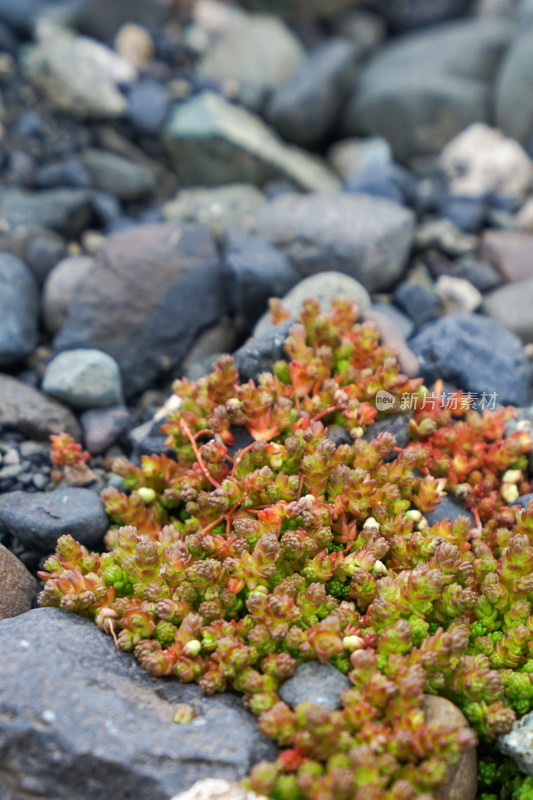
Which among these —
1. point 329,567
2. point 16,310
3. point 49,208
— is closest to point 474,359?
point 329,567

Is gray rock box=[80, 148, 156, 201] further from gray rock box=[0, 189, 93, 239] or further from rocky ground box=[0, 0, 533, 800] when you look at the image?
gray rock box=[0, 189, 93, 239]

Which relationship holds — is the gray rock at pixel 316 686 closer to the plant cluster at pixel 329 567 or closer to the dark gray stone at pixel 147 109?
the plant cluster at pixel 329 567

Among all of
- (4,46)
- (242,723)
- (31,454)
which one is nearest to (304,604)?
(242,723)

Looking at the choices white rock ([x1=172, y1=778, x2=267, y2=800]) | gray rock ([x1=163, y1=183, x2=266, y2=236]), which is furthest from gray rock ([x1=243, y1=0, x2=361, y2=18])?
white rock ([x1=172, y1=778, x2=267, y2=800])

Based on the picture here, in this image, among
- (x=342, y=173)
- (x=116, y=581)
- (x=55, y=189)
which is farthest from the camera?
(x=342, y=173)

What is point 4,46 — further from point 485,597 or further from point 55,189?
point 485,597

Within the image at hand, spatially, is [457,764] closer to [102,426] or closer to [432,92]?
[102,426]
